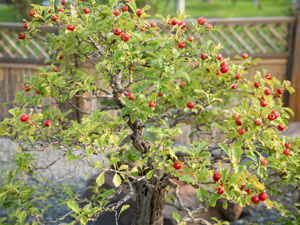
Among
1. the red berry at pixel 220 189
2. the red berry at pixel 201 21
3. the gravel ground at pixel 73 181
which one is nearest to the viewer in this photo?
the red berry at pixel 220 189

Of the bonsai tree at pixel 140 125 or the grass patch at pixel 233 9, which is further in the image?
the grass patch at pixel 233 9

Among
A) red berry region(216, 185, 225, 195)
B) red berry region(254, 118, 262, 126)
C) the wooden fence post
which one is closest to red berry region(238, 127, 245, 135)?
red berry region(254, 118, 262, 126)

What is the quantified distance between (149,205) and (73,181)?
6.50ft

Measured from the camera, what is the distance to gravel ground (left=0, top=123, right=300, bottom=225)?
361cm

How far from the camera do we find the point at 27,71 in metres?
5.36

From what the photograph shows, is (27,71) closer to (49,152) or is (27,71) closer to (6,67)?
(6,67)

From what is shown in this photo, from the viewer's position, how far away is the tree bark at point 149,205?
2.58 m

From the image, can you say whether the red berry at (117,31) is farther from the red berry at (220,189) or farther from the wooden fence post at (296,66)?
the wooden fence post at (296,66)

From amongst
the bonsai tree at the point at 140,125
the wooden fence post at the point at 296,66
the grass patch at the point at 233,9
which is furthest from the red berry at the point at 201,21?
the grass patch at the point at 233,9

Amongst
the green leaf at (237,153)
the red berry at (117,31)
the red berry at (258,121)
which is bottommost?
the green leaf at (237,153)

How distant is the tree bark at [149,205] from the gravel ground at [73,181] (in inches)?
46.3

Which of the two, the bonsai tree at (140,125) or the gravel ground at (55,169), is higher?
the bonsai tree at (140,125)

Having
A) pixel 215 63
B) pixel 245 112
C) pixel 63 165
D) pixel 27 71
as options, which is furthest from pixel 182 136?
pixel 245 112

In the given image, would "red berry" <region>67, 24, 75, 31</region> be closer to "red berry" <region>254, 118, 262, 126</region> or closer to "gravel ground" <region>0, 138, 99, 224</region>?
"red berry" <region>254, 118, 262, 126</region>
